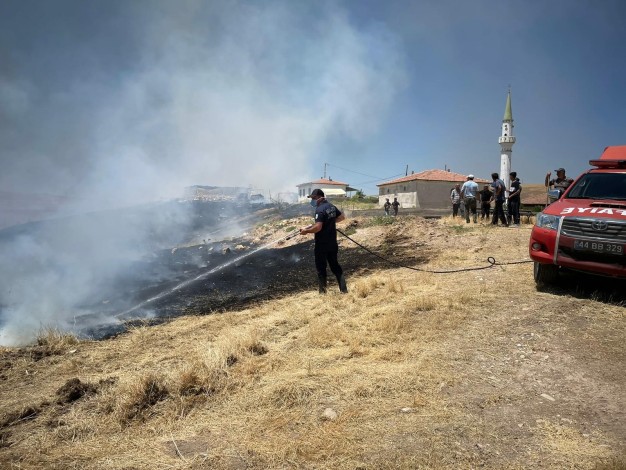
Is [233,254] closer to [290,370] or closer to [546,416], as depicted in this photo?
[290,370]

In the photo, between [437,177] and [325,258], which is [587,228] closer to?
[325,258]

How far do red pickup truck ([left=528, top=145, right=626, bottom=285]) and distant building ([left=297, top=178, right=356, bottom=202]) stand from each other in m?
50.6

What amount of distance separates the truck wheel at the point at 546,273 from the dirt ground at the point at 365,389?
0.19m

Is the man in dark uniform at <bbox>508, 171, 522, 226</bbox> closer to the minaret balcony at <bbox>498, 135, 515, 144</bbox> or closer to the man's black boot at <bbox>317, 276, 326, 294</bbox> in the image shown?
the man's black boot at <bbox>317, 276, 326, 294</bbox>

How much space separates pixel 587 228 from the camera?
4781mm

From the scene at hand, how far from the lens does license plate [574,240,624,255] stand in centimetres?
450

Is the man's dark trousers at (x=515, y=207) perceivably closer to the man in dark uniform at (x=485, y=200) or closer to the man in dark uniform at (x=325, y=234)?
the man in dark uniform at (x=485, y=200)

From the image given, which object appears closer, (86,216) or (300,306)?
(300,306)

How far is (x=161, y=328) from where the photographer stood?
6.25 meters

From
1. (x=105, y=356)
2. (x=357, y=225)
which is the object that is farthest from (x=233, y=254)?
(x=105, y=356)

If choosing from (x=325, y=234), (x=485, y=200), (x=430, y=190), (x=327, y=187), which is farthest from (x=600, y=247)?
(x=327, y=187)

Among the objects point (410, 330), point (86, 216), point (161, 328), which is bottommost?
point (161, 328)

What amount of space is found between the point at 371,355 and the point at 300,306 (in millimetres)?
2740

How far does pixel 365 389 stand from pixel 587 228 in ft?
12.7
